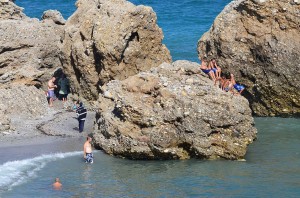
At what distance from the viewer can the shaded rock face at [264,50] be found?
30.2m

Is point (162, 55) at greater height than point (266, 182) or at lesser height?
greater

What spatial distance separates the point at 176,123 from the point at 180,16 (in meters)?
36.9

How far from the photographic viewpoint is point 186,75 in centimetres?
2700

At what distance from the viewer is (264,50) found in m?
30.3

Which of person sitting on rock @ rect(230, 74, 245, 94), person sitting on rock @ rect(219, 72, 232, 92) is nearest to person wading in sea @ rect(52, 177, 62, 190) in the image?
person sitting on rock @ rect(219, 72, 232, 92)

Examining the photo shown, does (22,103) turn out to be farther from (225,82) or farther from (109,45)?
(225,82)

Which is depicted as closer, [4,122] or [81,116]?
[4,122]

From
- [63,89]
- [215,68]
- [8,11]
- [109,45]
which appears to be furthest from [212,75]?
[8,11]

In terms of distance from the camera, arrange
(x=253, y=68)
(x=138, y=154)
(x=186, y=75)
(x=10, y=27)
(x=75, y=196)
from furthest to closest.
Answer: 1. (x=10, y=27)
2. (x=253, y=68)
3. (x=186, y=75)
4. (x=138, y=154)
5. (x=75, y=196)

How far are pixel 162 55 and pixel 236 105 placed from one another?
8318mm

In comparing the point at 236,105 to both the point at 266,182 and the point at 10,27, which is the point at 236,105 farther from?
the point at 10,27

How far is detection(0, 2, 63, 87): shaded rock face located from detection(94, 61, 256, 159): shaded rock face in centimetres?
849

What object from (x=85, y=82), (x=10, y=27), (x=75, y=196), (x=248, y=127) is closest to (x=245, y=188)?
(x=248, y=127)

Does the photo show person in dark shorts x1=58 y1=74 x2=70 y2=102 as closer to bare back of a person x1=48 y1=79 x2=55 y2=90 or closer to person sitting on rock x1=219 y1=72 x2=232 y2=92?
bare back of a person x1=48 y1=79 x2=55 y2=90
